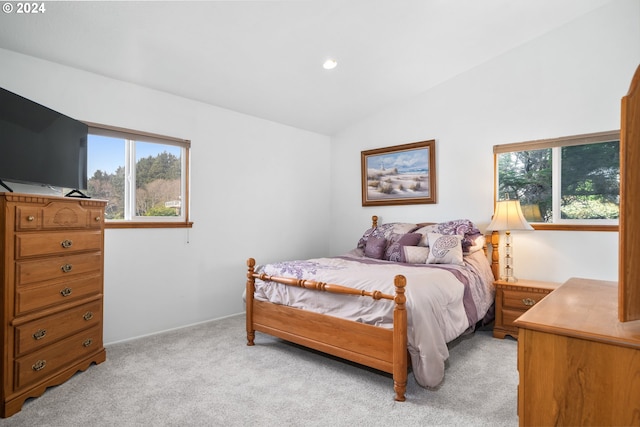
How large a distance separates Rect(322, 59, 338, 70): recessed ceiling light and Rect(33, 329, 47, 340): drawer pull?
3.11 metres

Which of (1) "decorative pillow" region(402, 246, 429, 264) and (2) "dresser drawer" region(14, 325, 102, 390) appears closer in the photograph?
(2) "dresser drawer" region(14, 325, 102, 390)

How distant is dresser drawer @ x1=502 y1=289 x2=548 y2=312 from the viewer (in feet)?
10.3

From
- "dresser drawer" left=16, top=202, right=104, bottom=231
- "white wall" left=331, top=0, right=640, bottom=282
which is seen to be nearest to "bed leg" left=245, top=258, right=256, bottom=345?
"dresser drawer" left=16, top=202, right=104, bottom=231

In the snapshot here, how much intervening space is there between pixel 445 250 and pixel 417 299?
49.2 inches

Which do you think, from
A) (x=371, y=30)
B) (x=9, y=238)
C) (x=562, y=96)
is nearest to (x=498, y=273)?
(x=562, y=96)

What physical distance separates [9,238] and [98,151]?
1.33 meters

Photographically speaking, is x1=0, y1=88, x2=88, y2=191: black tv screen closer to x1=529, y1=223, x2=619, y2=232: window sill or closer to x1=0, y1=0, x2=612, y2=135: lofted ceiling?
x1=0, y1=0, x2=612, y2=135: lofted ceiling

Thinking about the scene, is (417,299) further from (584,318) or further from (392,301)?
(584,318)

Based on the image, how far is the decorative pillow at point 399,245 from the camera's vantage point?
11.8ft

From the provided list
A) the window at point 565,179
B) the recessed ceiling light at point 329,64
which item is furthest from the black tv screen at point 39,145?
the window at point 565,179

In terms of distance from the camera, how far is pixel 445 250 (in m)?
3.31

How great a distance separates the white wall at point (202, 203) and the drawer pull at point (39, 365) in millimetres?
870

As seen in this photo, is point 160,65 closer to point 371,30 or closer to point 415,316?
point 371,30

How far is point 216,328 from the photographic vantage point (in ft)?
11.7
